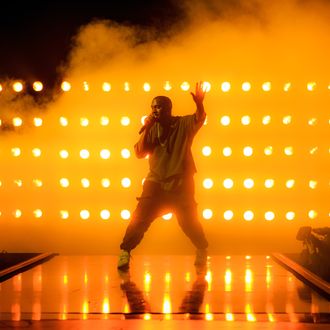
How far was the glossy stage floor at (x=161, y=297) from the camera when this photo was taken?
13.4ft

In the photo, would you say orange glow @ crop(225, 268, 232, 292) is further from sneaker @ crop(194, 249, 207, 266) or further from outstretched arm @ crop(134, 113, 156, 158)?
outstretched arm @ crop(134, 113, 156, 158)

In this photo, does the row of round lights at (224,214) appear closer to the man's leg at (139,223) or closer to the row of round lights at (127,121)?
the row of round lights at (127,121)

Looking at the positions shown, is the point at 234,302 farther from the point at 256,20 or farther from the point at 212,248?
the point at 256,20

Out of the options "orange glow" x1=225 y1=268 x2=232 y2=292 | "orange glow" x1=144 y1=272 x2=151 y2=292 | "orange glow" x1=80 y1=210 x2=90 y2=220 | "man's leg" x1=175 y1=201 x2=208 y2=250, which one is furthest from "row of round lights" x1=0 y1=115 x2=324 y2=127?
"orange glow" x1=144 y1=272 x2=151 y2=292

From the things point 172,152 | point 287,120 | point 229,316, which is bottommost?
point 229,316

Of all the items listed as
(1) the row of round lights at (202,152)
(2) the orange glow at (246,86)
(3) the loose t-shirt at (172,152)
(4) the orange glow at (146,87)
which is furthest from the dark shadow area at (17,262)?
(2) the orange glow at (246,86)

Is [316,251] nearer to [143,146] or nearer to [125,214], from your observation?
[143,146]

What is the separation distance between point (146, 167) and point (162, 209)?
1901 millimetres

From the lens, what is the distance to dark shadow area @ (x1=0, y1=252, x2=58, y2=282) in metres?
6.44

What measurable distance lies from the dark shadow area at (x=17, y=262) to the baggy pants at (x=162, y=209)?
90 centimetres

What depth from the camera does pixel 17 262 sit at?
754 centimetres

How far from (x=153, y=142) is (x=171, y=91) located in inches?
76.3

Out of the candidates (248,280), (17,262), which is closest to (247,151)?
(17,262)

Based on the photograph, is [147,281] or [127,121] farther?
[127,121]
